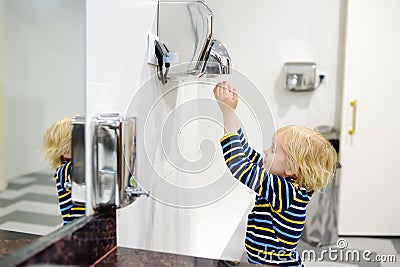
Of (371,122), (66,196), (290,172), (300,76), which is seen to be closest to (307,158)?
(290,172)

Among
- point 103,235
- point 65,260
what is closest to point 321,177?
point 103,235

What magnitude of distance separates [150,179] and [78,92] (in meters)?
0.53

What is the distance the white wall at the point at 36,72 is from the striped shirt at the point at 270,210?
0.49 meters

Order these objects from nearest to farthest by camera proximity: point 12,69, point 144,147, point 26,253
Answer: point 26,253, point 12,69, point 144,147

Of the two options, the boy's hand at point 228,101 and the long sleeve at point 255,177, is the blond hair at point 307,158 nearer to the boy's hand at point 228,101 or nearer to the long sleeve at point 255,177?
the long sleeve at point 255,177

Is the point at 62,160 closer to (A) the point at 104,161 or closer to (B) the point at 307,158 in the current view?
(A) the point at 104,161

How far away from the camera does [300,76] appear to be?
2.65m

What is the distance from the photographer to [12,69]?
2.31ft

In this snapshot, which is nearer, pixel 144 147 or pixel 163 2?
pixel 144 147

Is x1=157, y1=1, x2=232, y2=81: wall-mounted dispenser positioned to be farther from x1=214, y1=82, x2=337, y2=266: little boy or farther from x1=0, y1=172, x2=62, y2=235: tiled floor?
x1=0, y1=172, x2=62, y2=235: tiled floor

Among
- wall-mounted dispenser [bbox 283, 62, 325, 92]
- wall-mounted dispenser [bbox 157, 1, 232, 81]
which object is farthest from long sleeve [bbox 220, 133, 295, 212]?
wall-mounted dispenser [bbox 283, 62, 325, 92]

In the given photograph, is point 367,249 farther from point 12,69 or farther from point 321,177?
point 12,69

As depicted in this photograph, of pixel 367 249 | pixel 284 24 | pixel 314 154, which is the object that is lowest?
pixel 367 249

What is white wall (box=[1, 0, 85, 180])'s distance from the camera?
708 mm
